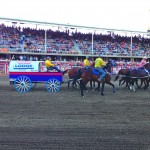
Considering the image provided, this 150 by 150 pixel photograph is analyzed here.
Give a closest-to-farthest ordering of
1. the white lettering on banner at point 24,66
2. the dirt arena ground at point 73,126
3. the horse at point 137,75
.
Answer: the dirt arena ground at point 73,126 → the white lettering on banner at point 24,66 → the horse at point 137,75

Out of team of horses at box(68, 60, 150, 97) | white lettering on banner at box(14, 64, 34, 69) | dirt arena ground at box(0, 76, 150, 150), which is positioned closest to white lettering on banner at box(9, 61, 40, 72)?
white lettering on banner at box(14, 64, 34, 69)

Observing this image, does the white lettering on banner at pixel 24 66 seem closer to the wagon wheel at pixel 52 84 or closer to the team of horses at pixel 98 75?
the wagon wheel at pixel 52 84

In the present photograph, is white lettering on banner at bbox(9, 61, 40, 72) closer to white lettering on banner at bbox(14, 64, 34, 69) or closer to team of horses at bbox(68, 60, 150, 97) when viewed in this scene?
white lettering on banner at bbox(14, 64, 34, 69)

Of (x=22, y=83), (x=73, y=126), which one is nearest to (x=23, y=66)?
(x=22, y=83)

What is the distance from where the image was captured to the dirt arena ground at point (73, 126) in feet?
21.4

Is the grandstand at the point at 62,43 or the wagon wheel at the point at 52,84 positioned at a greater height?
the grandstand at the point at 62,43

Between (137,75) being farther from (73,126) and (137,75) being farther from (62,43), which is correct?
(62,43)

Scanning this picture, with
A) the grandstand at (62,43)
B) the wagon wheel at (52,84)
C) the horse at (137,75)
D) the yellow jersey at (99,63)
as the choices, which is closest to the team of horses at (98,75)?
the horse at (137,75)

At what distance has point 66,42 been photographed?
47750 millimetres

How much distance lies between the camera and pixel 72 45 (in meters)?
47.2

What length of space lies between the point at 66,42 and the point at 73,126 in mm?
40001

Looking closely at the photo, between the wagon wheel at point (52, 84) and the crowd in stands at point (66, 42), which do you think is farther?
the crowd in stands at point (66, 42)

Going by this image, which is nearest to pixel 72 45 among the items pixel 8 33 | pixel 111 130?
pixel 8 33

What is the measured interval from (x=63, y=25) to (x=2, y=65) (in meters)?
12.5
